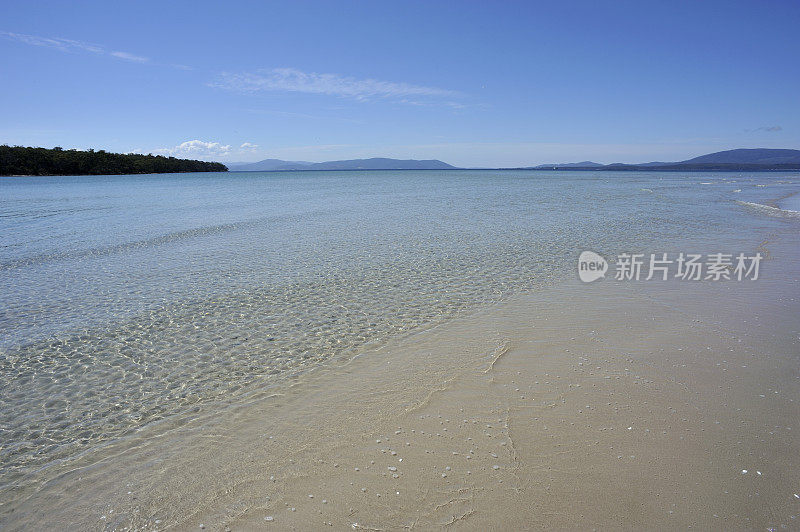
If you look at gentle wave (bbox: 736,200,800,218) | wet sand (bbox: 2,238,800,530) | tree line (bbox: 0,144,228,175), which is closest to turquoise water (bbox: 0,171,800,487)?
wet sand (bbox: 2,238,800,530)

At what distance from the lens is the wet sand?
3.20 m

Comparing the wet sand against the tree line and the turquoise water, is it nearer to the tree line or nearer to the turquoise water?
the turquoise water

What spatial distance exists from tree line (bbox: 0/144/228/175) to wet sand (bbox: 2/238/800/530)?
4222 inches

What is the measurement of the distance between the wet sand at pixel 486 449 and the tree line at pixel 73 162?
107 m

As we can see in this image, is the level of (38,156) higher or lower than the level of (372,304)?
higher

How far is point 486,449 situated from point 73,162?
378 ft

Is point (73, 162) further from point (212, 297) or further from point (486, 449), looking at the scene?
point (486, 449)

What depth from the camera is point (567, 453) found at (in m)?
3.79

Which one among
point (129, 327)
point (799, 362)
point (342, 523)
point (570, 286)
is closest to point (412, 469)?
point (342, 523)

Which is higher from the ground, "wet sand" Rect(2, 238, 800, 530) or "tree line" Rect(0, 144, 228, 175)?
"tree line" Rect(0, 144, 228, 175)

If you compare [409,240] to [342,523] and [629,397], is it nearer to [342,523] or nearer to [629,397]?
[629,397]

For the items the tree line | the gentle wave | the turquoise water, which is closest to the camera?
the turquoise water

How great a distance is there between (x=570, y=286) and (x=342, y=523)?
7185mm

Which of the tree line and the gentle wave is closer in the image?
the gentle wave
